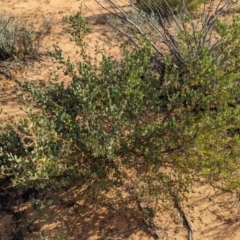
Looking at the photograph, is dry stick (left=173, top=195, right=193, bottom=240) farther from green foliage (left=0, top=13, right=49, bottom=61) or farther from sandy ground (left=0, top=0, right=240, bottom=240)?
green foliage (left=0, top=13, right=49, bottom=61)

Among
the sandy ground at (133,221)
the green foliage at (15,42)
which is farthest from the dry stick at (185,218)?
the green foliage at (15,42)

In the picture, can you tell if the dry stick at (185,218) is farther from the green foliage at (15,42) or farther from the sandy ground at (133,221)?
the green foliage at (15,42)

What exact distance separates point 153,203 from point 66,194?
0.74 meters

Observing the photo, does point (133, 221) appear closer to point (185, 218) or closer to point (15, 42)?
point (185, 218)

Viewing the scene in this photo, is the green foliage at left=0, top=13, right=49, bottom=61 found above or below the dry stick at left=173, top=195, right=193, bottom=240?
above

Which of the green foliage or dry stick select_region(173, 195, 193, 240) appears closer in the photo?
dry stick select_region(173, 195, 193, 240)

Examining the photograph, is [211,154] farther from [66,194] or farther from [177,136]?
[66,194]

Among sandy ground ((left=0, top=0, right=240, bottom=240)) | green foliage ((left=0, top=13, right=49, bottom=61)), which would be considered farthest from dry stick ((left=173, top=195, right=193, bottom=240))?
green foliage ((left=0, top=13, right=49, bottom=61))

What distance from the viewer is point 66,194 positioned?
11.4 feet

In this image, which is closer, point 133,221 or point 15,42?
point 133,221

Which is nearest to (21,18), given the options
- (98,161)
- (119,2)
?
(119,2)

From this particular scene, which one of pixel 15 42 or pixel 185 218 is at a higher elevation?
pixel 15 42

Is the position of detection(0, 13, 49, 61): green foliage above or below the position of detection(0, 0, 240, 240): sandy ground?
above

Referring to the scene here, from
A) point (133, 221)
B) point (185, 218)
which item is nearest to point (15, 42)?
point (133, 221)
